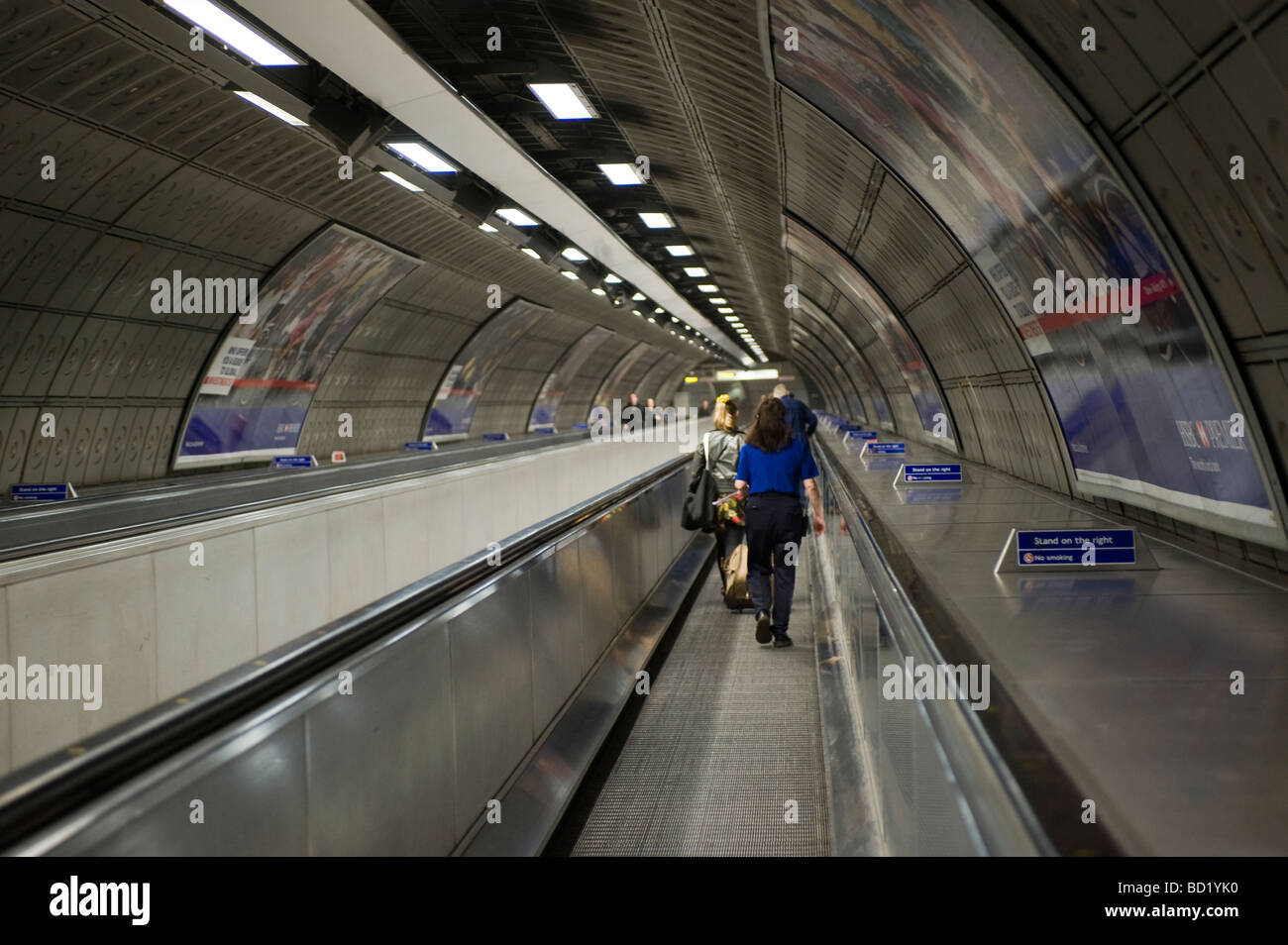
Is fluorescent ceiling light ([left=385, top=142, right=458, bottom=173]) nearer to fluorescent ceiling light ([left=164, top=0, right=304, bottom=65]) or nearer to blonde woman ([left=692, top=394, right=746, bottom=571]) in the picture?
fluorescent ceiling light ([left=164, top=0, right=304, bottom=65])

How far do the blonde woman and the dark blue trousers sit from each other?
1344mm

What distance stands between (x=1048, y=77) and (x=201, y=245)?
11454 millimetres

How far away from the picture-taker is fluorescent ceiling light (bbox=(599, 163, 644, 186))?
481 inches

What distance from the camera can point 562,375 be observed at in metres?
38.4

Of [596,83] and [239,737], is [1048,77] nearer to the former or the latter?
[239,737]

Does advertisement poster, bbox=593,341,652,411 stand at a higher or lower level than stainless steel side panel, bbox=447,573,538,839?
higher

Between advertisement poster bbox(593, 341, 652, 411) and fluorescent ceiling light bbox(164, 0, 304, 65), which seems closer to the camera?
fluorescent ceiling light bbox(164, 0, 304, 65)

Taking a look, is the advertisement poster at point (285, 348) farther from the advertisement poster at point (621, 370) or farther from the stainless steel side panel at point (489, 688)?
the advertisement poster at point (621, 370)

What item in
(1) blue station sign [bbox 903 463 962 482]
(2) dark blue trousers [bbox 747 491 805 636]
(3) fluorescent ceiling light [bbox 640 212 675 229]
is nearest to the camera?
(2) dark blue trousers [bbox 747 491 805 636]

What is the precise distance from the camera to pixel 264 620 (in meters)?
7.79

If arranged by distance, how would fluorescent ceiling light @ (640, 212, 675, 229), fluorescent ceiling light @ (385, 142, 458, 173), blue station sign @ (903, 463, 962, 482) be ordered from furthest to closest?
fluorescent ceiling light @ (640, 212, 675, 229), fluorescent ceiling light @ (385, 142, 458, 173), blue station sign @ (903, 463, 962, 482)

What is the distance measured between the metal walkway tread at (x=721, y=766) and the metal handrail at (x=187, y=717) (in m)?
1.45

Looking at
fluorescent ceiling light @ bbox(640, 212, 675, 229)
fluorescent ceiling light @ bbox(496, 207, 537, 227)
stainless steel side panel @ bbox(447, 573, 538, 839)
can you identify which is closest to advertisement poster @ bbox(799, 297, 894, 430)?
fluorescent ceiling light @ bbox(640, 212, 675, 229)

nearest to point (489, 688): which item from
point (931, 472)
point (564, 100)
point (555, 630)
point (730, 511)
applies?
point (555, 630)
